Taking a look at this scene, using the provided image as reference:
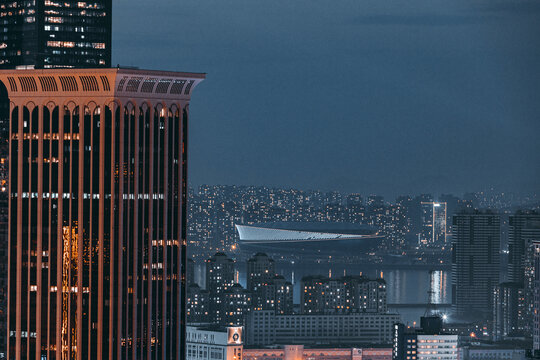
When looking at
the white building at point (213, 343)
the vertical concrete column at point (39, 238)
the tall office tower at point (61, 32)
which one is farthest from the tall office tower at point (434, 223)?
the vertical concrete column at point (39, 238)

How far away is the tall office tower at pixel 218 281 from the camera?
51.0 metres

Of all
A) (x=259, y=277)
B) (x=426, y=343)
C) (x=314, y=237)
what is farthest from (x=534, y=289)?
(x=314, y=237)

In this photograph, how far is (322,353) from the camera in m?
46.1

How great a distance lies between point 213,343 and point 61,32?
11.8m

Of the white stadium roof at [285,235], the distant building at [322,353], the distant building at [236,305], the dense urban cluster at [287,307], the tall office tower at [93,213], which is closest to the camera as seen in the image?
the tall office tower at [93,213]

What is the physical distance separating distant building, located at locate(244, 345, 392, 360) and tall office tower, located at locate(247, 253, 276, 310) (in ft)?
19.5

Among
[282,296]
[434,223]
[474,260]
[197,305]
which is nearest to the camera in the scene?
[197,305]

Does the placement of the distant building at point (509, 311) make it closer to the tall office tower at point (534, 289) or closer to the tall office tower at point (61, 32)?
the tall office tower at point (534, 289)

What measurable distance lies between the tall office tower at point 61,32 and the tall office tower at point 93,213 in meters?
11.6

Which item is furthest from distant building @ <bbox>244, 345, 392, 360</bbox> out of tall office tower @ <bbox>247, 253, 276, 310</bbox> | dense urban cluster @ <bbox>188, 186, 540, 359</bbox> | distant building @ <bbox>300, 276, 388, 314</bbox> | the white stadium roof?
the white stadium roof

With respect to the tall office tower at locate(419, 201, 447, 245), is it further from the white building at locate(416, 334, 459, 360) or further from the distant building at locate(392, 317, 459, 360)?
the white building at locate(416, 334, 459, 360)

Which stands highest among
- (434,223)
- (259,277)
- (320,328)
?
(434,223)

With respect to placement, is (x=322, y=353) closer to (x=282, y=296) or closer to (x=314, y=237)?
(x=282, y=296)

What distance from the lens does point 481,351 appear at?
45.0m
